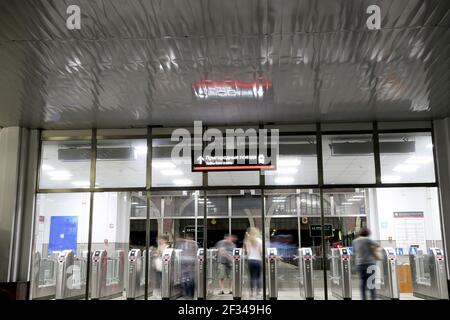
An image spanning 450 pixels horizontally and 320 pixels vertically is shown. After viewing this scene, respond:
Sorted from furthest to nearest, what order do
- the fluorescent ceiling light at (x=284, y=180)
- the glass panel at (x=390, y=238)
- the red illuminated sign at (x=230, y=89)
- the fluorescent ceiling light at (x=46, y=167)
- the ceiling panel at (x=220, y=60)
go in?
the fluorescent ceiling light at (x=46, y=167) < the glass panel at (x=390, y=238) < the fluorescent ceiling light at (x=284, y=180) < the red illuminated sign at (x=230, y=89) < the ceiling panel at (x=220, y=60)

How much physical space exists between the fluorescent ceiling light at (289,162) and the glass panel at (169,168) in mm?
1496

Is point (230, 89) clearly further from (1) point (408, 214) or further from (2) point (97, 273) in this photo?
(1) point (408, 214)

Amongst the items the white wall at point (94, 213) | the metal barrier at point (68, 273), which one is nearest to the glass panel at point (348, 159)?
the white wall at point (94, 213)

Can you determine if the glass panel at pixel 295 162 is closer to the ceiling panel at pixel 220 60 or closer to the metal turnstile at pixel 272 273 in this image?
the ceiling panel at pixel 220 60

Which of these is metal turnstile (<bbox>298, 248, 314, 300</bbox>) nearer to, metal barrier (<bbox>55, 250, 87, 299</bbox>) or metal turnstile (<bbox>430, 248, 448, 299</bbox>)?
metal turnstile (<bbox>430, 248, 448, 299</bbox>)

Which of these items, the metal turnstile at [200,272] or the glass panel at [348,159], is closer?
the glass panel at [348,159]

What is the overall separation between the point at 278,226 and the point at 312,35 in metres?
5.77

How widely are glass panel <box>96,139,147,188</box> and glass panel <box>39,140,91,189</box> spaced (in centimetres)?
28

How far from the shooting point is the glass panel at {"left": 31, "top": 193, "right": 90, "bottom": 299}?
8.59 metres

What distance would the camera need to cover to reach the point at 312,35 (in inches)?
195

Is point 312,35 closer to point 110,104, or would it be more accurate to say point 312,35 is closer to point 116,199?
point 110,104

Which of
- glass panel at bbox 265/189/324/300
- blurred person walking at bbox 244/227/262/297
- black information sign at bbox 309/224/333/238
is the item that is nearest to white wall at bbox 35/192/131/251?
blurred person walking at bbox 244/227/262/297

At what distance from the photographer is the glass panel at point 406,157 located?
816 cm

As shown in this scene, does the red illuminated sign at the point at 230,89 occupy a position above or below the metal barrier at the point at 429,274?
above
